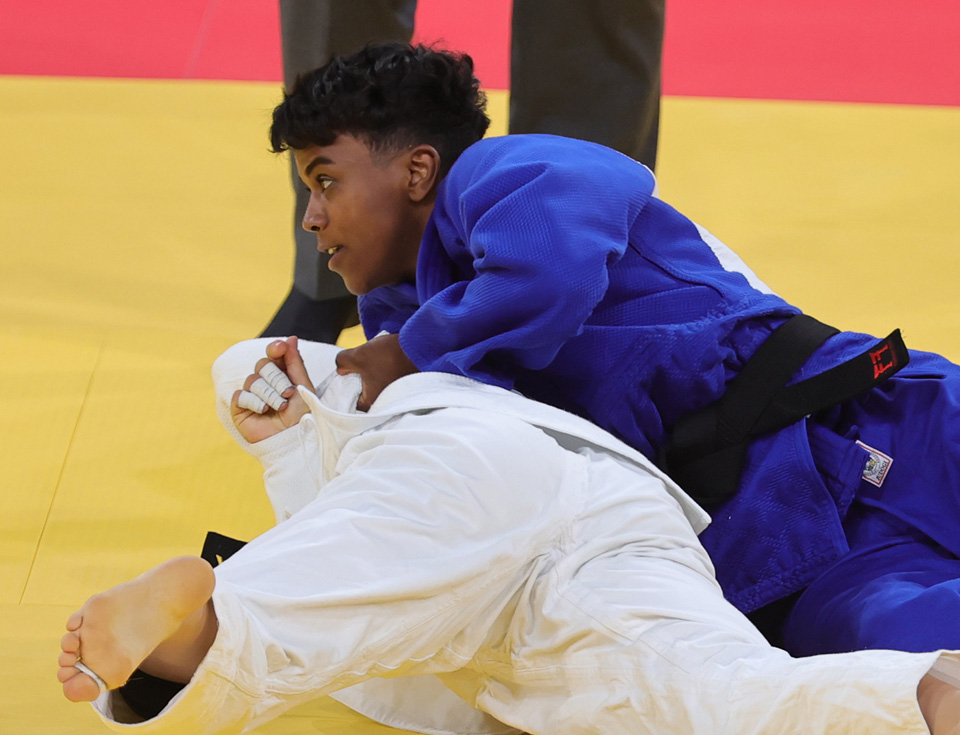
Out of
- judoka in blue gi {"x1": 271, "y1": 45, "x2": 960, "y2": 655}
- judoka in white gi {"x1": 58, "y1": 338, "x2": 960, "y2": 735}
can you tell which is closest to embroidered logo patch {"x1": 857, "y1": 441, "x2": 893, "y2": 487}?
judoka in blue gi {"x1": 271, "y1": 45, "x2": 960, "y2": 655}

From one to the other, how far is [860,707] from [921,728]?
0.04 metres

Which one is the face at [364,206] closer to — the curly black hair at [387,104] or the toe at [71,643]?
the curly black hair at [387,104]

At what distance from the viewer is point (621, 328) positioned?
127 centimetres

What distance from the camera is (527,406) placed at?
116 cm

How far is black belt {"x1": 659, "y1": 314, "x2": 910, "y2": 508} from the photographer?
1.24m

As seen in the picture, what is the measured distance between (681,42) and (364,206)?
6.41 feet

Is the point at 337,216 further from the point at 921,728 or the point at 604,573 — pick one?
the point at 921,728

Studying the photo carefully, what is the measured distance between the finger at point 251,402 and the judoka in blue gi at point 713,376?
19cm

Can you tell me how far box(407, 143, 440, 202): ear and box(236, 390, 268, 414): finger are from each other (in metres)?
0.31

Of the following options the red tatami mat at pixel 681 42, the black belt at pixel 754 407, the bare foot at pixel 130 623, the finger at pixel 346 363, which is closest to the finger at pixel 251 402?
the finger at pixel 346 363

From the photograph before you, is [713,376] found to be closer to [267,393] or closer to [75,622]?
[267,393]

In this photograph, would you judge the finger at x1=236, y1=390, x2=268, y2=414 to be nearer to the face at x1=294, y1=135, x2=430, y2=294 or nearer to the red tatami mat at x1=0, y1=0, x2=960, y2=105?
the face at x1=294, y1=135, x2=430, y2=294

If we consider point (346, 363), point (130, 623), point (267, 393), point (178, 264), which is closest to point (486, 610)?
point (130, 623)

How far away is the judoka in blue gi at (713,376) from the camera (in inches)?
47.0
